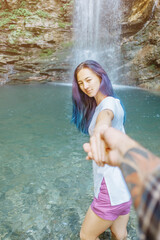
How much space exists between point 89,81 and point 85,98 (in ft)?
0.82

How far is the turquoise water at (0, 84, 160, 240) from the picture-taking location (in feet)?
7.64

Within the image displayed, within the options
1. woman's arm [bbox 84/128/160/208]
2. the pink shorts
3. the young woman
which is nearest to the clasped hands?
woman's arm [bbox 84/128/160/208]

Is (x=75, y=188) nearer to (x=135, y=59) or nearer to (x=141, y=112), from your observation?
(x=141, y=112)

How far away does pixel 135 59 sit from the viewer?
15.9m

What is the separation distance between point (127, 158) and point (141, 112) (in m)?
7.68

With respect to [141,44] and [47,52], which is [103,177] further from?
[47,52]

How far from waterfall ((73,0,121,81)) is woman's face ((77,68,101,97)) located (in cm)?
1670

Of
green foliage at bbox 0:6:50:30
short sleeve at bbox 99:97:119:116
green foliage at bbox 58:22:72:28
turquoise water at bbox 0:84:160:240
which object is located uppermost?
green foliage at bbox 0:6:50:30

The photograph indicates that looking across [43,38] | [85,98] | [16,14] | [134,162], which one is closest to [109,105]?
[85,98]

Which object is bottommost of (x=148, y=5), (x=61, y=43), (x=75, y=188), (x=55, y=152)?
(x=55, y=152)

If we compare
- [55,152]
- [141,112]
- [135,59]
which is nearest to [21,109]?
[55,152]

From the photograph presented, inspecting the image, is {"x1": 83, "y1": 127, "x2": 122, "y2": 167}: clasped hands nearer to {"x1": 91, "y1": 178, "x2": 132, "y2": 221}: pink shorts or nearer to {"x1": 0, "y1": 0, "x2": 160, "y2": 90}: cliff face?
{"x1": 91, "y1": 178, "x2": 132, "y2": 221}: pink shorts

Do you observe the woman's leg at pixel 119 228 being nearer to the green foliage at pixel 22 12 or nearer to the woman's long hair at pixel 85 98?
the woman's long hair at pixel 85 98

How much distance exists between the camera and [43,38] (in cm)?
1892
